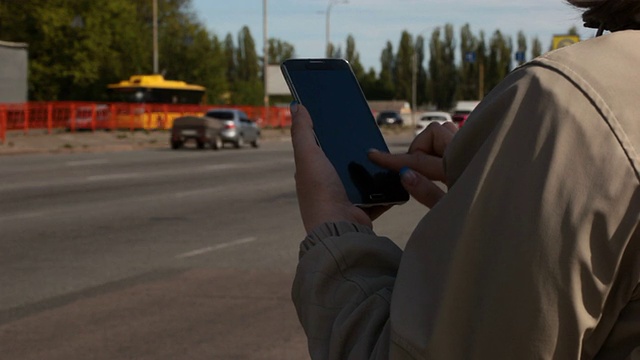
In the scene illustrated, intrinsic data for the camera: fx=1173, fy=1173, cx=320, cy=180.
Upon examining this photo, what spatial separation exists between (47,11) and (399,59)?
211 feet

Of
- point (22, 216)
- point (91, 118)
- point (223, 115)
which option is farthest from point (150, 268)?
point (91, 118)

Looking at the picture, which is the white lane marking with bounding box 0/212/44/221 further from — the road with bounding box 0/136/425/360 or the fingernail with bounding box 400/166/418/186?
the fingernail with bounding box 400/166/418/186

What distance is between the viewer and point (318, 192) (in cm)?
181

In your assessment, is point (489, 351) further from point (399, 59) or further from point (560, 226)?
point (399, 59)

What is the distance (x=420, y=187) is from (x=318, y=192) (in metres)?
0.17

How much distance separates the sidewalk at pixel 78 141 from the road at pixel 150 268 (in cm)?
1550

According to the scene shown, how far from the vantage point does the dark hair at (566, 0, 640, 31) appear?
151 cm

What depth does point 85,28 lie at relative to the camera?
2586 inches

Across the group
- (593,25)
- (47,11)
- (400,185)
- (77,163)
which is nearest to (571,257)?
(593,25)

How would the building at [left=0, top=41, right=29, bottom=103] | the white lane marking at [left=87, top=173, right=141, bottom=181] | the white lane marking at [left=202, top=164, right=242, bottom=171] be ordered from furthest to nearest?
1. the building at [left=0, top=41, right=29, bottom=103]
2. the white lane marking at [left=202, top=164, right=242, bottom=171]
3. the white lane marking at [left=87, top=173, right=141, bottom=181]

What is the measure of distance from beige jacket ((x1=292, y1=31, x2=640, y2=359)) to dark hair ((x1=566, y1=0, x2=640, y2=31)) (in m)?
0.08

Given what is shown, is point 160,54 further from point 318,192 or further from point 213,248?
point 318,192

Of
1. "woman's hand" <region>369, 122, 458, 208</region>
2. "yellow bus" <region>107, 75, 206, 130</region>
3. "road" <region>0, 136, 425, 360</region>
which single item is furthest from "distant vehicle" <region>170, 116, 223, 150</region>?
"woman's hand" <region>369, 122, 458, 208</region>

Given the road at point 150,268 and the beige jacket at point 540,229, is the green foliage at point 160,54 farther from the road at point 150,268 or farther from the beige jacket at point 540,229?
the beige jacket at point 540,229
